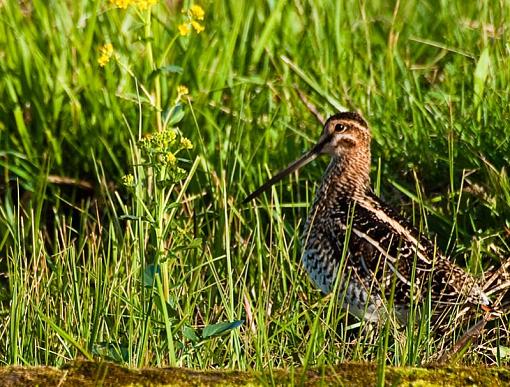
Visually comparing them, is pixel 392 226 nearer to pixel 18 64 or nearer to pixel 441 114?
pixel 441 114

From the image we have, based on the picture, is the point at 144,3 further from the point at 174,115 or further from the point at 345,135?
the point at 345,135

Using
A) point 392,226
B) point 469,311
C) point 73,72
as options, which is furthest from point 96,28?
point 469,311

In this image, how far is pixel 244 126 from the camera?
5.59 meters

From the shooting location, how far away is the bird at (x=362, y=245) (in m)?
4.52

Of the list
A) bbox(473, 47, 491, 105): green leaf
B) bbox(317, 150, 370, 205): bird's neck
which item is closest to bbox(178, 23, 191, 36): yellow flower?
bbox(317, 150, 370, 205): bird's neck

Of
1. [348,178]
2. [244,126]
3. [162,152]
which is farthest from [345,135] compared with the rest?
[162,152]

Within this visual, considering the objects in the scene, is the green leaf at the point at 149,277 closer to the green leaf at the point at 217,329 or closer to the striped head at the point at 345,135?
the green leaf at the point at 217,329

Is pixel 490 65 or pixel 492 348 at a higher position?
pixel 490 65

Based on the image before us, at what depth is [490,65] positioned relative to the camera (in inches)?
219

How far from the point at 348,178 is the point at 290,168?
27 cm

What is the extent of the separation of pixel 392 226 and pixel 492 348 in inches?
31.0

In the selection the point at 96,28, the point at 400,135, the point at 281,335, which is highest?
the point at 96,28

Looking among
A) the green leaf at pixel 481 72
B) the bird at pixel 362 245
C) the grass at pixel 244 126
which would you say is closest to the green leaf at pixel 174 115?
the grass at pixel 244 126

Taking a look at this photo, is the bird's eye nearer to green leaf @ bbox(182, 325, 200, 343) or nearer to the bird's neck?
the bird's neck
